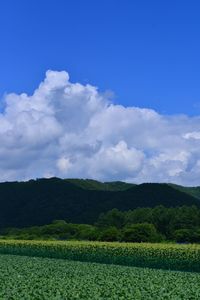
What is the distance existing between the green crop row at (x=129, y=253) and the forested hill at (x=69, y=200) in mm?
82442

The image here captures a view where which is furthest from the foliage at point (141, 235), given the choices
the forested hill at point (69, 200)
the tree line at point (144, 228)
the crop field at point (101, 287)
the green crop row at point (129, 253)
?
the forested hill at point (69, 200)

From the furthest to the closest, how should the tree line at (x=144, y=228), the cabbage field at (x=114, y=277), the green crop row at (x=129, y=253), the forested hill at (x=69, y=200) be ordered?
the forested hill at (x=69, y=200) → the tree line at (x=144, y=228) → the green crop row at (x=129, y=253) → the cabbage field at (x=114, y=277)

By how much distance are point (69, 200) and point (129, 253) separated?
10405 centimetres

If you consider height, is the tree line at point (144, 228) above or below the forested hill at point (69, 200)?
below

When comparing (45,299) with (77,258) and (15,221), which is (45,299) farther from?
(15,221)

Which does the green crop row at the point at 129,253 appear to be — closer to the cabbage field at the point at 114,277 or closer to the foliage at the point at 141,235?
the cabbage field at the point at 114,277

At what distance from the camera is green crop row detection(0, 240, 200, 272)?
3528cm

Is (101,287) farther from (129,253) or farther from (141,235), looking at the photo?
(141,235)

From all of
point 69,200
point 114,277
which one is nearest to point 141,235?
point 114,277

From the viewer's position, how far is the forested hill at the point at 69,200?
13425cm

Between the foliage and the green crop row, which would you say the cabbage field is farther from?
the foliage

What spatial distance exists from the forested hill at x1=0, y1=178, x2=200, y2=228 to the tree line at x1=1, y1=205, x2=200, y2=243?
35.1 metres

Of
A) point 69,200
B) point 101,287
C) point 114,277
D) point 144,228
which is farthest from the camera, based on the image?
point 69,200

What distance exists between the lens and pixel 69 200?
14175cm
